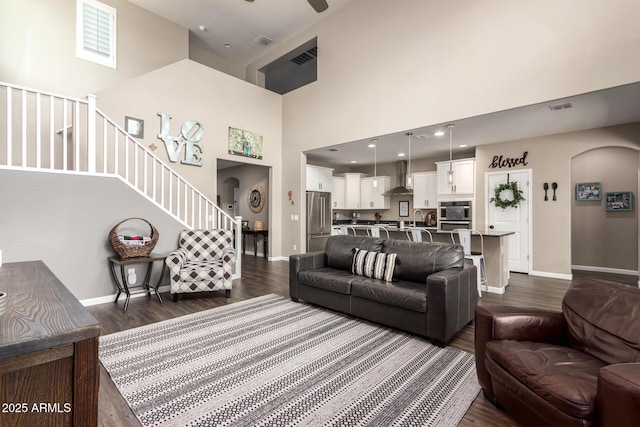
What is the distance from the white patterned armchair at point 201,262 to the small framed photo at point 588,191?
7.50 meters

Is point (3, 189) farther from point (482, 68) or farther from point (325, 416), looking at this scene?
point (482, 68)

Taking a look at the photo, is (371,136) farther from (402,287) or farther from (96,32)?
(96,32)

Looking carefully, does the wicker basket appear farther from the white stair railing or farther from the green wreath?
the green wreath

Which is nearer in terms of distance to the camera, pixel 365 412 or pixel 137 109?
pixel 365 412

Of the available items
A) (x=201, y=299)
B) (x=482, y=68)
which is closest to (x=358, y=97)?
(x=482, y=68)

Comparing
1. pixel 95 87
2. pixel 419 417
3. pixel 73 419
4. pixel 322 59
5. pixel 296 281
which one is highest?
pixel 322 59

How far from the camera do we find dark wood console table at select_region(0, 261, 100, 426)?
A: 0.79 m

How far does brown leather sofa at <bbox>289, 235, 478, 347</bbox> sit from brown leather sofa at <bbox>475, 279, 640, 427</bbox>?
735 mm

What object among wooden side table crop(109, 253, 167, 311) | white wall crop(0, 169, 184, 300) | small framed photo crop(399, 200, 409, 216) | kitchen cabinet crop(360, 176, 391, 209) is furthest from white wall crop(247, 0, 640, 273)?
white wall crop(0, 169, 184, 300)

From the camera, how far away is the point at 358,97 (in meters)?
5.89

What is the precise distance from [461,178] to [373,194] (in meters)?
2.63

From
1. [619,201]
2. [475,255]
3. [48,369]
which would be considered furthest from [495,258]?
[48,369]

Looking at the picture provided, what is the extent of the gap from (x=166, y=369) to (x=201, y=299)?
1890 mm

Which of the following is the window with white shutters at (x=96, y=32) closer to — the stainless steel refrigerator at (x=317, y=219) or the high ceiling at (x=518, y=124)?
the high ceiling at (x=518, y=124)
